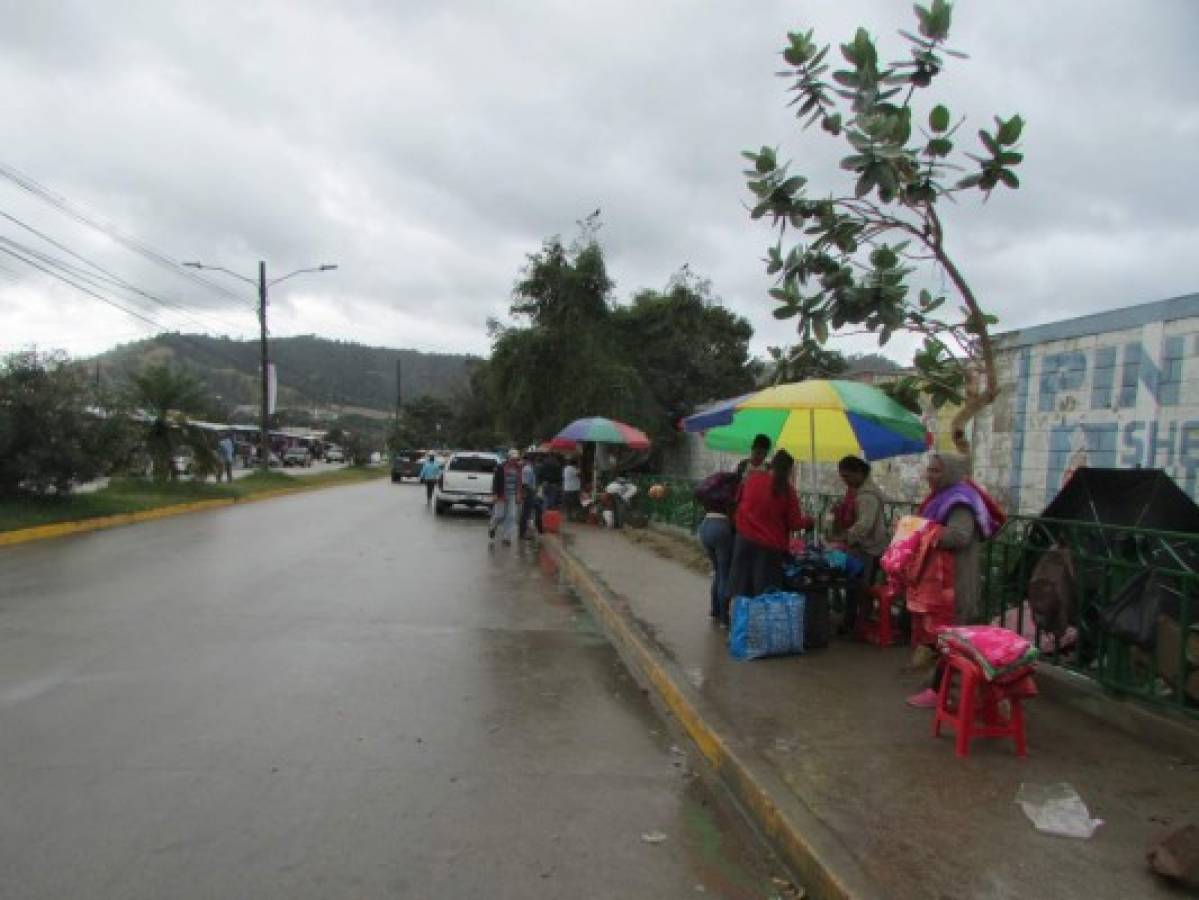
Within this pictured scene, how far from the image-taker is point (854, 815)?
4.15 metres

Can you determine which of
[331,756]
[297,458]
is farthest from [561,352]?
[297,458]

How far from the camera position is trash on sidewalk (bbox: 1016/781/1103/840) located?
157 inches

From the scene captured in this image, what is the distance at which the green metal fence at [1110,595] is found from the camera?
5004 mm

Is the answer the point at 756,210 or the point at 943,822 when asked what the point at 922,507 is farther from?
the point at 943,822

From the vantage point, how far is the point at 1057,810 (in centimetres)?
418

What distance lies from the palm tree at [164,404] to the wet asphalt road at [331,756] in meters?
16.3

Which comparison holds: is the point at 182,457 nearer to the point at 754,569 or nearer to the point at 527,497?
the point at 527,497

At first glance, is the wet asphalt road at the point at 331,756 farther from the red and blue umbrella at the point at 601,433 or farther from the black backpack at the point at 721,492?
the red and blue umbrella at the point at 601,433

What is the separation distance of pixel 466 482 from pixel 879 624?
17400 mm

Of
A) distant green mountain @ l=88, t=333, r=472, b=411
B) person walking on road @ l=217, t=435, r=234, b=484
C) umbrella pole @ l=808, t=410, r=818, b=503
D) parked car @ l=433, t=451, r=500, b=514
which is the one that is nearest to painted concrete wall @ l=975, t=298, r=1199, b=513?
umbrella pole @ l=808, t=410, r=818, b=503

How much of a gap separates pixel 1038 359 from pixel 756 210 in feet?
14.5

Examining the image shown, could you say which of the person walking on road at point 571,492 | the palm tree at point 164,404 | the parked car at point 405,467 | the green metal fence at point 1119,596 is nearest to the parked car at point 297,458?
the parked car at point 405,467

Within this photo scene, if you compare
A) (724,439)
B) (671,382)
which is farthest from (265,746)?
(671,382)

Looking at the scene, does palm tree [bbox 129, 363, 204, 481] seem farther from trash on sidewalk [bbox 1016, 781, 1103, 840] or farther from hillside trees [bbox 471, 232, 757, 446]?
trash on sidewalk [bbox 1016, 781, 1103, 840]
